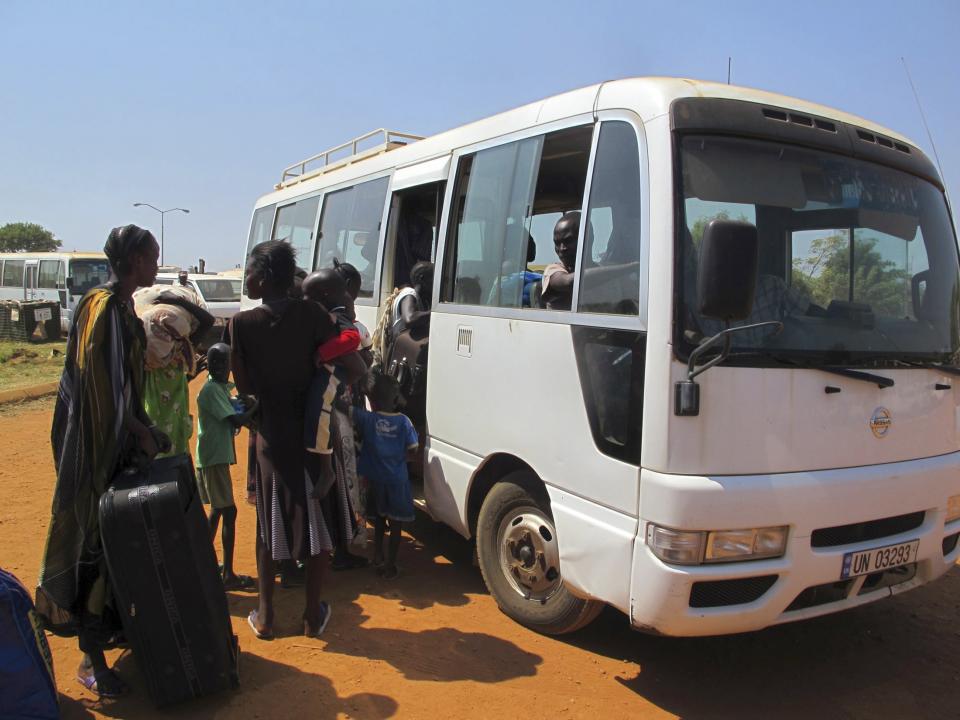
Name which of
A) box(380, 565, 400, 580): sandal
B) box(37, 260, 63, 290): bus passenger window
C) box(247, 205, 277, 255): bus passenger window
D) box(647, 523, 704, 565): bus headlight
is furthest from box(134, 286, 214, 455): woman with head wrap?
box(37, 260, 63, 290): bus passenger window

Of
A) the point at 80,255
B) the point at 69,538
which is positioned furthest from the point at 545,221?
the point at 80,255

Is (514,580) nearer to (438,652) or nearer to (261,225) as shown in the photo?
(438,652)

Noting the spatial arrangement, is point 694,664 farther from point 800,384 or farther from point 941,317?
point 941,317

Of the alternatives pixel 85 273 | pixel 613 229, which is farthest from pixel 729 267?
pixel 85 273

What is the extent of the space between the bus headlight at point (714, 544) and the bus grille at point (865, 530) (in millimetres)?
202

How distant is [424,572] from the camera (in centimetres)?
486

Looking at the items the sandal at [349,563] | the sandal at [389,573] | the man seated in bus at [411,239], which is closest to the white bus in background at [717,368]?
the sandal at [389,573]

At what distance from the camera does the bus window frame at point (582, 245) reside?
3133 mm

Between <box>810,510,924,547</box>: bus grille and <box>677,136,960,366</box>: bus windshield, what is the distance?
0.73m

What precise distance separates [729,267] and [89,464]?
2.79 m

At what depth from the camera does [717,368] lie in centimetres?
296

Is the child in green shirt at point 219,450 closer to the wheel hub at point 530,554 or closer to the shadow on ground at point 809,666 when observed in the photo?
the wheel hub at point 530,554

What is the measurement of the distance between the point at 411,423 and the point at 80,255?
24321mm

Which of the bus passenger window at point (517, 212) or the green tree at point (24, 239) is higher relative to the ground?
the green tree at point (24, 239)
